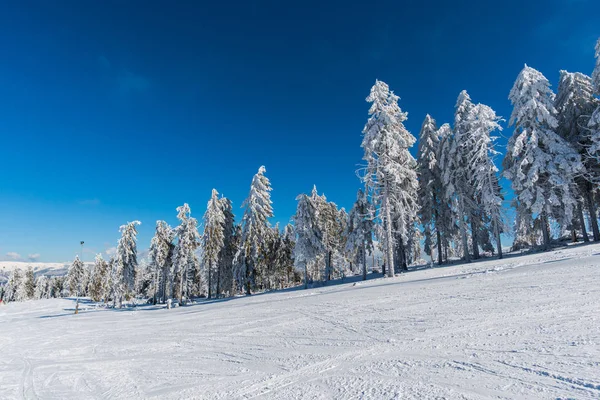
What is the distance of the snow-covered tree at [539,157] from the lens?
20.6 m

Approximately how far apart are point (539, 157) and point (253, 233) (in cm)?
2553

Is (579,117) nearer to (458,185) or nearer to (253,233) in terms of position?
(458,185)

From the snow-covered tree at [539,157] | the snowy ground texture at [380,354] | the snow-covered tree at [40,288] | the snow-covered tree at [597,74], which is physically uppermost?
the snow-covered tree at [597,74]

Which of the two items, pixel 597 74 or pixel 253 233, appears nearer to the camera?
pixel 597 74

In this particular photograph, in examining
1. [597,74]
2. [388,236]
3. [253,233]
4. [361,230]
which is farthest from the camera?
[253,233]

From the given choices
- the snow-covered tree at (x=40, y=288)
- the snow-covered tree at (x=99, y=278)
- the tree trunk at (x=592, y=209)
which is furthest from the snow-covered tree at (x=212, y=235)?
the snow-covered tree at (x=40, y=288)

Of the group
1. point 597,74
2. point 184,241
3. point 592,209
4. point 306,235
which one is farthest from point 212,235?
point 597,74

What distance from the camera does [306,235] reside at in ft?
102

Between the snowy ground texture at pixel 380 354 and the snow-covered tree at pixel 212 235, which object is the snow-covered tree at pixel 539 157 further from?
the snow-covered tree at pixel 212 235

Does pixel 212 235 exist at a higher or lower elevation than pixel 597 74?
lower

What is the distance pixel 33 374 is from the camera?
8703 mm

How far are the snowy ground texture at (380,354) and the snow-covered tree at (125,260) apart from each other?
34.1 meters

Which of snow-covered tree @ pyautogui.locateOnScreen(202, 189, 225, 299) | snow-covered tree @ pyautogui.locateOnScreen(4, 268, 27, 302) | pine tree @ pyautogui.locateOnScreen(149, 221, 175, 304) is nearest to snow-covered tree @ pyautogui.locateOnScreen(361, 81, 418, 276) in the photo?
snow-covered tree @ pyautogui.locateOnScreen(202, 189, 225, 299)

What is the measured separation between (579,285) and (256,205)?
28215 millimetres
